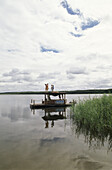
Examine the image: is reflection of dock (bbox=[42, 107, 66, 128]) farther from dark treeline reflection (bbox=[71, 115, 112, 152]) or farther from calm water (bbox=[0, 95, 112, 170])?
dark treeline reflection (bbox=[71, 115, 112, 152])

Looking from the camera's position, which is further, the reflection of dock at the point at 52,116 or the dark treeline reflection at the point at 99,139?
the reflection of dock at the point at 52,116

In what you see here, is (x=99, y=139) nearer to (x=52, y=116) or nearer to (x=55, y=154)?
(x=55, y=154)

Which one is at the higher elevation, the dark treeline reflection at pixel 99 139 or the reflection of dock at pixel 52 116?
the dark treeline reflection at pixel 99 139

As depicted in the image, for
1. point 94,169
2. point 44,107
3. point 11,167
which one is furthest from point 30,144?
point 44,107

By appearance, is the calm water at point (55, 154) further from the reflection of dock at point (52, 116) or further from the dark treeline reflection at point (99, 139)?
the reflection of dock at point (52, 116)

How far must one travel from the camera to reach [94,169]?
558cm

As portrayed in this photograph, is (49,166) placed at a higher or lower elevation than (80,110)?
lower

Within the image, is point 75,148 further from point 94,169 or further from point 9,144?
point 9,144

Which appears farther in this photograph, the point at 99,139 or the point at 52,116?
the point at 52,116

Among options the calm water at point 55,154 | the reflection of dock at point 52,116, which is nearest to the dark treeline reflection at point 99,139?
the calm water at point 55,154

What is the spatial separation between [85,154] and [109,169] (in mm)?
1765

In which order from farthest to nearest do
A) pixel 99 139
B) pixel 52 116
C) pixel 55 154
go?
pixel 52 116, pixel 99 139, pixel 55 154

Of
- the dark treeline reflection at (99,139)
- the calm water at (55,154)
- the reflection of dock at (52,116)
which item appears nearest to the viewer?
the calm water at (55,154)

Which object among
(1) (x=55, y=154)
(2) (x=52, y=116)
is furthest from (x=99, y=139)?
(2) (x=52, y=116)
